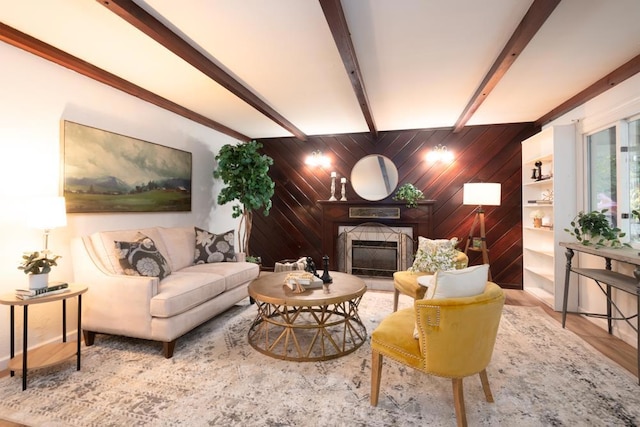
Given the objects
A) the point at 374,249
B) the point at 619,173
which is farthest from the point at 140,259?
the point at 619,173

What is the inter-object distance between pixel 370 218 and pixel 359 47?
279 centimetres

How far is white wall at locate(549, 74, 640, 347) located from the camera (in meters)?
2.66

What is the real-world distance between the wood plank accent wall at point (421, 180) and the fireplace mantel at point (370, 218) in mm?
277

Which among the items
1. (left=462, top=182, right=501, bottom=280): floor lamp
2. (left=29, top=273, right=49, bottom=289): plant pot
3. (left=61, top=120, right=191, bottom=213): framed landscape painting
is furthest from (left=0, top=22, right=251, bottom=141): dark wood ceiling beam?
(left=462, top=182, right=501, bottom=280): floor lamp

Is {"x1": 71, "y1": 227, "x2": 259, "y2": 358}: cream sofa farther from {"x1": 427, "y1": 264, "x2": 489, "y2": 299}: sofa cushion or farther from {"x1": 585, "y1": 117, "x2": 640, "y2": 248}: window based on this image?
{"x1": 585, "y1": 117, "x2": 640, "y2": 248}: window

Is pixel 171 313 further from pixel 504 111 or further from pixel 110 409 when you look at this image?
pixel 504 111

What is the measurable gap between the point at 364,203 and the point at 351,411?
3331 mm

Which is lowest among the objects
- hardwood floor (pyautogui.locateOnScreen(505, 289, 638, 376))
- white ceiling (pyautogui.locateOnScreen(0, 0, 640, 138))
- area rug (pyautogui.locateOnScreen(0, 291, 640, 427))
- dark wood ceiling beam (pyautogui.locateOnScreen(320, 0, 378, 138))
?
area rug (pyautogui.locateOnScreen(0, 291, 640, 427))

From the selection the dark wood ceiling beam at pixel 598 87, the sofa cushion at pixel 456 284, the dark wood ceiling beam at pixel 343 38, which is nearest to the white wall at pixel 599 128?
the dark wood ceiling beam at pixel 598 87

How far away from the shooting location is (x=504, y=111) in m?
3.91

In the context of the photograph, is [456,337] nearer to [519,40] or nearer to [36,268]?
[519,40]

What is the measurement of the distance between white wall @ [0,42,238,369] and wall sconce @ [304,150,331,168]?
2.55 meters

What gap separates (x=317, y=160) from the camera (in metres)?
5.06

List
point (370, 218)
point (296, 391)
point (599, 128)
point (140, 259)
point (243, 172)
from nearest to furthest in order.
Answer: point (296, 391)
point (140, 259)
point (599, 128)
point (243, 172)
point (370, 218)
